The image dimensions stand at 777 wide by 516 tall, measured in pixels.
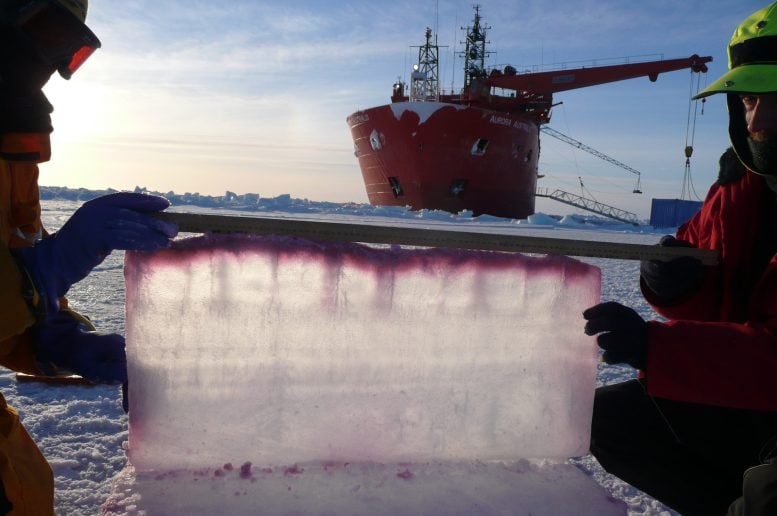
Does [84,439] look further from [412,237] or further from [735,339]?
[735,339]

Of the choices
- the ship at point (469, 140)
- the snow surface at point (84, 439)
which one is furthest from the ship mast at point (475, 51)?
the snow surface at point (84, 439)

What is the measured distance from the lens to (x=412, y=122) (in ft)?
42.5

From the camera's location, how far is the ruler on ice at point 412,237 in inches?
40.1

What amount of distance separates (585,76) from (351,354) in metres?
14.8

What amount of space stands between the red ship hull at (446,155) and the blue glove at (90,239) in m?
12.3

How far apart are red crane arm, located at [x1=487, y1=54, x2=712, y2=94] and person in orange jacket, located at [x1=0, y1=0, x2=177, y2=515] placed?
14527 mm

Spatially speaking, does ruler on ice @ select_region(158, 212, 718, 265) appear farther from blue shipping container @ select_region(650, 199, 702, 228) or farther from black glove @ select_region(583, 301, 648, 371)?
blue shipping container @ select_region(650, 199, 702, 228)

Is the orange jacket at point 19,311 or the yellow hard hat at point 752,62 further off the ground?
the yellow hard hat at point 752,62

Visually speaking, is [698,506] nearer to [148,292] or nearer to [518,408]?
[518,408]

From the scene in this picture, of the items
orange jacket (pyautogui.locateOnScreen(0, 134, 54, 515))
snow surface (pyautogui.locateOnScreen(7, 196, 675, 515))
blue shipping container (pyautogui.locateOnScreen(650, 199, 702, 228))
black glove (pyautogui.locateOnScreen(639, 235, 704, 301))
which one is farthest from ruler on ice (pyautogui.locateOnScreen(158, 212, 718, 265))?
blue shipping container (pyautogui.locateOnScreen(650, 199, 702, 228))

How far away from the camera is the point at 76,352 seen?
3.98 feet

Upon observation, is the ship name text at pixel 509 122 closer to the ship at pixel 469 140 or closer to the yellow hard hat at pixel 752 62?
the ship at pixel 469 140

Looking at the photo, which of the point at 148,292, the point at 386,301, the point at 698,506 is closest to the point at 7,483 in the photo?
the point at 148,292

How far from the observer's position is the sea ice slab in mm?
1108
